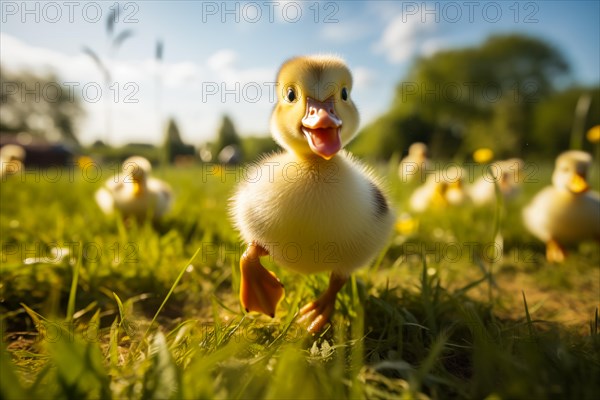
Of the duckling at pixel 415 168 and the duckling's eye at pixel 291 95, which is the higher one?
the duckling's eye at pixel 291 95

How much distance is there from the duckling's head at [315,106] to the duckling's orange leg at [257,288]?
1.42ft

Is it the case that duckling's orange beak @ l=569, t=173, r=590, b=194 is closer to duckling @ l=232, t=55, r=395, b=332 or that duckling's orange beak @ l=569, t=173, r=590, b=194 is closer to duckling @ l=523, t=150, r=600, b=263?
duckling @ l=523, t=150, r=600, b=263

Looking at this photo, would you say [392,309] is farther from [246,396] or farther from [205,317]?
[205,317]

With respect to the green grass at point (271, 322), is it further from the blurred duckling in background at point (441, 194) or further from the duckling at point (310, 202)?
the blurred duckling in background at point (441, 194)

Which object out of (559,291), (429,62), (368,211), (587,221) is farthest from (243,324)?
(429,62)

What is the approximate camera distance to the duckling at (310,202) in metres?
1.25

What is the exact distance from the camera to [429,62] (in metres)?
30.2

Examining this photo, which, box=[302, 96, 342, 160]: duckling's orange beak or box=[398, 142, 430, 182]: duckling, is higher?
box=[302, 96, 342, 160]: duckling's orange beak

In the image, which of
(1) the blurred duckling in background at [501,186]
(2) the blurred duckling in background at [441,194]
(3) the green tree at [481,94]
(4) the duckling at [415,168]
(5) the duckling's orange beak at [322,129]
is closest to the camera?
(5) the duckling's orange beak at [322,129]

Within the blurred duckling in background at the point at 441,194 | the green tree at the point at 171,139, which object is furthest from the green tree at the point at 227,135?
the blurred duckling in background at the point at 441,194

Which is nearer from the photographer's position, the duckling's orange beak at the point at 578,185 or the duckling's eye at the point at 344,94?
the duckling's eye at the point at 344,94

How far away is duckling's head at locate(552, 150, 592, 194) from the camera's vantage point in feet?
8.65

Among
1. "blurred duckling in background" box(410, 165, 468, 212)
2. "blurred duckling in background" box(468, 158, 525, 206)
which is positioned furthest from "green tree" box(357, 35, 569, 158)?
"blurred duckling in background" box(410, 165, 468, 212)

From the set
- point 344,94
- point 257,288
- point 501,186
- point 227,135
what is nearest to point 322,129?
point 344,94
